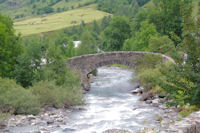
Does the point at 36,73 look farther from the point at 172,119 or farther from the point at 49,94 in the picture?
the point at 172,119

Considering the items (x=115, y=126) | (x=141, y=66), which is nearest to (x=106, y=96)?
(x=141, y=66)

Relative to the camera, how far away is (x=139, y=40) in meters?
59.0

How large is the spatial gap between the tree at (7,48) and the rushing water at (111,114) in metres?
7.49

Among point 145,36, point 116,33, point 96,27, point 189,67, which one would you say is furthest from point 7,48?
point 96,27

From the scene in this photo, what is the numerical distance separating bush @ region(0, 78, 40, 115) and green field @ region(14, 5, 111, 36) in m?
85.2

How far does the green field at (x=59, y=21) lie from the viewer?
115 metres

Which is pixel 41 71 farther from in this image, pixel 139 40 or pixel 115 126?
pixel 139 40

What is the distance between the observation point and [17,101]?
23.8 meters

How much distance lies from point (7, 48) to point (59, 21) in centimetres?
9832

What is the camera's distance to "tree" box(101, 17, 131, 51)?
7069 cm

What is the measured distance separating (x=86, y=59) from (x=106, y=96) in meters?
6.46

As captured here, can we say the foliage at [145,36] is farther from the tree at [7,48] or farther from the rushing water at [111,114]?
the tree at [7,48]

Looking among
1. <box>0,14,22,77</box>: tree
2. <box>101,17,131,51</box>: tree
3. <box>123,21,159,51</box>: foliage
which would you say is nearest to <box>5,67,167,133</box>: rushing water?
<box>0,14,22,77</box>: tree

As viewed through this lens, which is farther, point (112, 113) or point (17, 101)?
point (112, 113)
